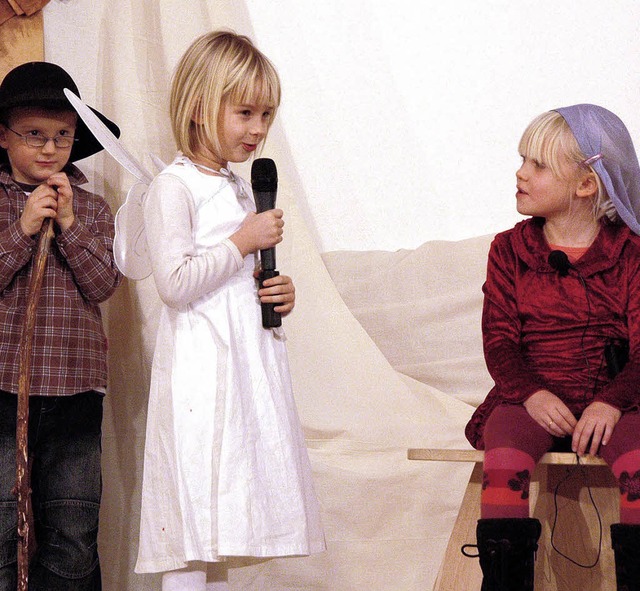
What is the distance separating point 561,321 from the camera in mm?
1576

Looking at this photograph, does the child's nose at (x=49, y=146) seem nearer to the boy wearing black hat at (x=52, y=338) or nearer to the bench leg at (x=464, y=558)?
the boy wearing black hat at (x=52, y=338)

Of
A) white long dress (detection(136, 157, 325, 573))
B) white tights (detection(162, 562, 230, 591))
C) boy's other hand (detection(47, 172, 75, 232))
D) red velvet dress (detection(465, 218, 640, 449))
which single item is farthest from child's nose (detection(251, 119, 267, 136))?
white tights (detection(162, 562, 230, 591))

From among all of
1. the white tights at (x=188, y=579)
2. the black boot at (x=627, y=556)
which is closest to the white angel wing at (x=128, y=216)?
the white tights at (x=188, y=579)

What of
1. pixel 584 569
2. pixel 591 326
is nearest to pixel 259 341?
pixel 591 326

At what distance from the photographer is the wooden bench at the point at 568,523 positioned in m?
1.59

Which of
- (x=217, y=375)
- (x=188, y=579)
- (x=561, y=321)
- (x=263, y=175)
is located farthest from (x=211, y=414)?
(x=561, y=321)

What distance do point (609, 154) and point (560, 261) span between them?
207 millimetres

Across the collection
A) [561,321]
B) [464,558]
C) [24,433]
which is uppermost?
[561,321]

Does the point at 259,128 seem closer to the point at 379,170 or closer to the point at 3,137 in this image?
the point at 3,137

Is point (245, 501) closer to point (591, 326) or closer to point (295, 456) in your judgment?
point (295, 456)

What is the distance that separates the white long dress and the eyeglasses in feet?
1.10

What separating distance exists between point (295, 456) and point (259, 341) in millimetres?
191

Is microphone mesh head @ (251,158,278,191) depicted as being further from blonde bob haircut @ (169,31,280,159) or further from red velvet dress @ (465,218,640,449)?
red velvet dress @ (465,218,640,449)

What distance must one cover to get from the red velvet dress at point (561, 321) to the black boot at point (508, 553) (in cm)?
23
